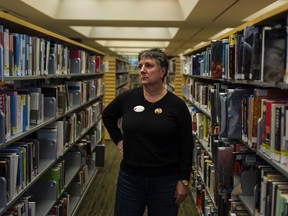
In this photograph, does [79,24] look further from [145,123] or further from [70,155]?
[145,123]

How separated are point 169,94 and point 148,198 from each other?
2.26 feet

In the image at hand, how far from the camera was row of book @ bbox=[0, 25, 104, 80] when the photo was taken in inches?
80.3

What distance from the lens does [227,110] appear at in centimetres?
238

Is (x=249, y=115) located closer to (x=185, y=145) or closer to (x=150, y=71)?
(x=185, y=145)

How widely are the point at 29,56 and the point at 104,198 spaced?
2736mm

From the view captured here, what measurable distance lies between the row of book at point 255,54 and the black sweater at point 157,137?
48 centimetres

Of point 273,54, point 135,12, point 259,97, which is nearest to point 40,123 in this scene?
point 259,97

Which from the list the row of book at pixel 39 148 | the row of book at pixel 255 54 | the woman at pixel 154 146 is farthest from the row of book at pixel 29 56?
the row of book at pixel 255 54

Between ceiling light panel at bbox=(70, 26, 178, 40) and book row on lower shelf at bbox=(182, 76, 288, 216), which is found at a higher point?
ceiling light panel at bbox=(70, 26, 178, 40)

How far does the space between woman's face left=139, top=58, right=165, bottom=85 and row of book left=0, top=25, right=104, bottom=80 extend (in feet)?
2.63

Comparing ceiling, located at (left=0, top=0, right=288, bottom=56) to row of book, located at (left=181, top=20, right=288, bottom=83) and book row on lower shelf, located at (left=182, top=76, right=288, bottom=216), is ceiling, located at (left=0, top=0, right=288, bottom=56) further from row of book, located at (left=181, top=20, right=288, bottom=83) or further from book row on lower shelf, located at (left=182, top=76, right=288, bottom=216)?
book row on lower shelf, located at (left=182, top=76, right=288, bottom=216)

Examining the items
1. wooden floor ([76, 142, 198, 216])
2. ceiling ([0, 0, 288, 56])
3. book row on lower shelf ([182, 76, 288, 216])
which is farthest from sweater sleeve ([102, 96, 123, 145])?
ceiling ([0, 0, 288, 56])

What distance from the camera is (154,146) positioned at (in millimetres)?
2189

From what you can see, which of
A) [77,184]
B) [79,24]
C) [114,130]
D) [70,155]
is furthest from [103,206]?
[79,24]
